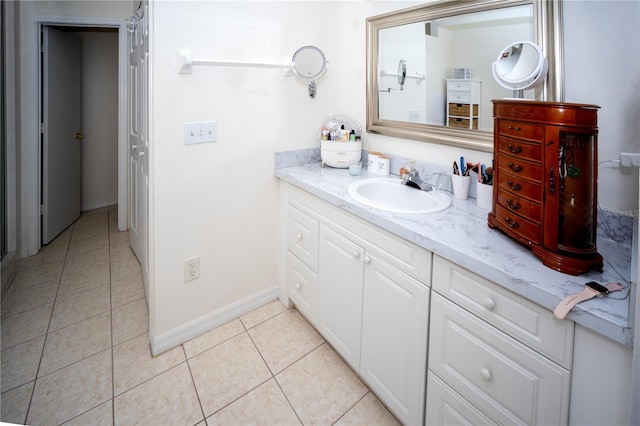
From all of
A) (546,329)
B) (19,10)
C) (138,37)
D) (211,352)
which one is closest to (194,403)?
(211,352)

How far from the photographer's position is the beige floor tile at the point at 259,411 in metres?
1.36

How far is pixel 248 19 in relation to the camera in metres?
1.72

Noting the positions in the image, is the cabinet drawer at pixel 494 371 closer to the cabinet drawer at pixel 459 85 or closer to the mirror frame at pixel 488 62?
the mirror frame at pixel 488 62

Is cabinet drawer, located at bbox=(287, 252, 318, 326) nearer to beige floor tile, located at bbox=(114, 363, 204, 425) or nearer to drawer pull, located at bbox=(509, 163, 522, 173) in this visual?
beige floor tile, located at bbox=(114, 363, 204, 425)

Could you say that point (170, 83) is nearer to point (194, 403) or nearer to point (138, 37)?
point (138, 37)

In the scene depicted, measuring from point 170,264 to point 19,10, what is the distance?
8.39ft

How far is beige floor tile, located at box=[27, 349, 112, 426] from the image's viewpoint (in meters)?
1.35

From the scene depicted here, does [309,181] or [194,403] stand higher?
[309,181]

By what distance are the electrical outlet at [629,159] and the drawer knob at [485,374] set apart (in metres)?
0.78

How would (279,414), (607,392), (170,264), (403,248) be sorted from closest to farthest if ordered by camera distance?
(607,392), (403,248), (279,414), (170,264)

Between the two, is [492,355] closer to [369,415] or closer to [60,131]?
[369,415]

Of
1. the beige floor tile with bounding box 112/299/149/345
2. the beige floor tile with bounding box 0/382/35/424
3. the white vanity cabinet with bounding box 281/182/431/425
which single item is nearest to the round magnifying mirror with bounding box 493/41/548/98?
the white vanity cabinet with bounding box 281/182/431/425

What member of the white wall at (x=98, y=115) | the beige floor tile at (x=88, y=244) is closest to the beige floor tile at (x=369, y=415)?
the beige floor tile at (x=88, y=244)

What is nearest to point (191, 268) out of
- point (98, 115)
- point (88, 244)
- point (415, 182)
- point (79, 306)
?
point (79, 306)
